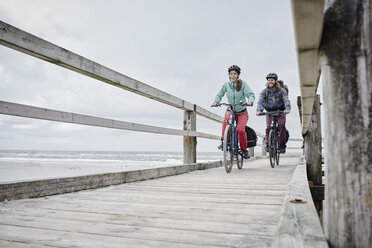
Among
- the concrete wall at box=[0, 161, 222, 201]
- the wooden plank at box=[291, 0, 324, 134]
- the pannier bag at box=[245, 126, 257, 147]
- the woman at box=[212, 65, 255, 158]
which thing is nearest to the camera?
the wooden plank at box=[291, 0, 324, 134]

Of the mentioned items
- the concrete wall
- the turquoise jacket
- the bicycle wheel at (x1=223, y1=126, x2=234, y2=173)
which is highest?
the turquoise jacket

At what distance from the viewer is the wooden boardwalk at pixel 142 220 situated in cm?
124

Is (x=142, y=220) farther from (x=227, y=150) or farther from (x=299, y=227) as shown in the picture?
(x=227, y=150)

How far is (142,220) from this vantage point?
1.62 metres

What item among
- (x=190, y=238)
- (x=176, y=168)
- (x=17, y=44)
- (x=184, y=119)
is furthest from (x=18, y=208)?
(x=184, y=119)

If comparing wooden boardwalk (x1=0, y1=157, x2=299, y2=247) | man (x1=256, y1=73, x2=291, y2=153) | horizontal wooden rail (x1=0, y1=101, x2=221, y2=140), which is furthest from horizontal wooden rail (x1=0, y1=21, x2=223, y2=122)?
man (x1=256, y1=73, x2=291, y2=153)

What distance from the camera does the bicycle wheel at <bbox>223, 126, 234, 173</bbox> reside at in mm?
4559

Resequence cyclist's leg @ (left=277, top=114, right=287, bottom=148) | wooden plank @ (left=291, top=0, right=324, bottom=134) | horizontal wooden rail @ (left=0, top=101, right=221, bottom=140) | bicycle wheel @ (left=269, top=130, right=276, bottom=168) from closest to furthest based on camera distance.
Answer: wooden plank @ (left=291, top=0, right=324, bottom=134) < horizontal wooden rail @ (left=0, top=101, right=221, bottom=140) < cyclist's leg @ (left=277, top=114, right=287, bottom=148) < bicycle wheel @ (left=269, top=130, right=276, bottom=168)

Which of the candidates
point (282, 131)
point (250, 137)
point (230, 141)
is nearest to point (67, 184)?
point (230, 141)

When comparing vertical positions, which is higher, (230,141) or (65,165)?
(230,141)

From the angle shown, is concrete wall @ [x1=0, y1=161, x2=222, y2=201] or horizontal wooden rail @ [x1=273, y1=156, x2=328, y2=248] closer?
horizontal wooden rail @ [x1=273, y1=156, x2=328, y2=248]

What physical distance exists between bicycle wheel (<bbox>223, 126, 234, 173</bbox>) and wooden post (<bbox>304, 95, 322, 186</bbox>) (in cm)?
116

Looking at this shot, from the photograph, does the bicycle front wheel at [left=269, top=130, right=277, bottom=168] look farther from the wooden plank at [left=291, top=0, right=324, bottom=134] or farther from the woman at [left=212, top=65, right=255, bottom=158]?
the wooden plank at [left=291, top=0, right=324, bottom=134]

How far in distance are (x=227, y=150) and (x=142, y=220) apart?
3.19 meters
